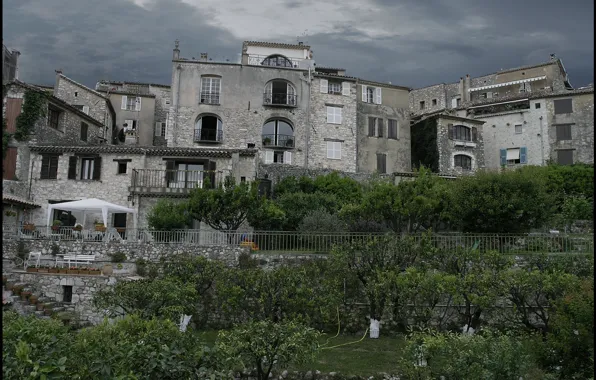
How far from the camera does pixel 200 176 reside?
32531mm

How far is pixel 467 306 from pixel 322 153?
24.5 metres

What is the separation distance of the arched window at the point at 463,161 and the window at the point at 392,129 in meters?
5.98

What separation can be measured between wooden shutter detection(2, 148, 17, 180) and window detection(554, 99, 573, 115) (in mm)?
44104

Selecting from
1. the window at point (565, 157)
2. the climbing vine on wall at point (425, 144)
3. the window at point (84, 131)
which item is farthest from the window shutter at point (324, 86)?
the window at point (565, 157)

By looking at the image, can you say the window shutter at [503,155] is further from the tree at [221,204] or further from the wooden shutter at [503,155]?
the tree at [221,204]

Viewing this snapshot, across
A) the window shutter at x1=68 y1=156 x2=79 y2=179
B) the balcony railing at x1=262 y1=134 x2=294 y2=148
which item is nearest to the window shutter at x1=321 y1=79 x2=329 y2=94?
the balcony railing at x1=262 y1=134 x2=294 y2=148

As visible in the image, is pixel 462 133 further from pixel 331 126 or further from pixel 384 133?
pixel 331 126

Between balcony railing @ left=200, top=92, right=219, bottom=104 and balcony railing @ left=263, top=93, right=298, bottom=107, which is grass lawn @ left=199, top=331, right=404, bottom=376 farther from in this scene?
balcony railing @ left=263, top=93, right=298, bottom=107

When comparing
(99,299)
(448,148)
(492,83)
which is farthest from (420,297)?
(492,83)

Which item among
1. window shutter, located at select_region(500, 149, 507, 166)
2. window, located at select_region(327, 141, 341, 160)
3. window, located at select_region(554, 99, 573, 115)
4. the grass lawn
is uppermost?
window, located at select_region(554, 99, 573, 115)

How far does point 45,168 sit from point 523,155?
40387 millimetres

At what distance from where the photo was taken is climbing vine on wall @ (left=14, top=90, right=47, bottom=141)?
32.5 m

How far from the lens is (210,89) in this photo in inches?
1603

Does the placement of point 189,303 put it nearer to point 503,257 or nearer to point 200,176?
point 503,257
